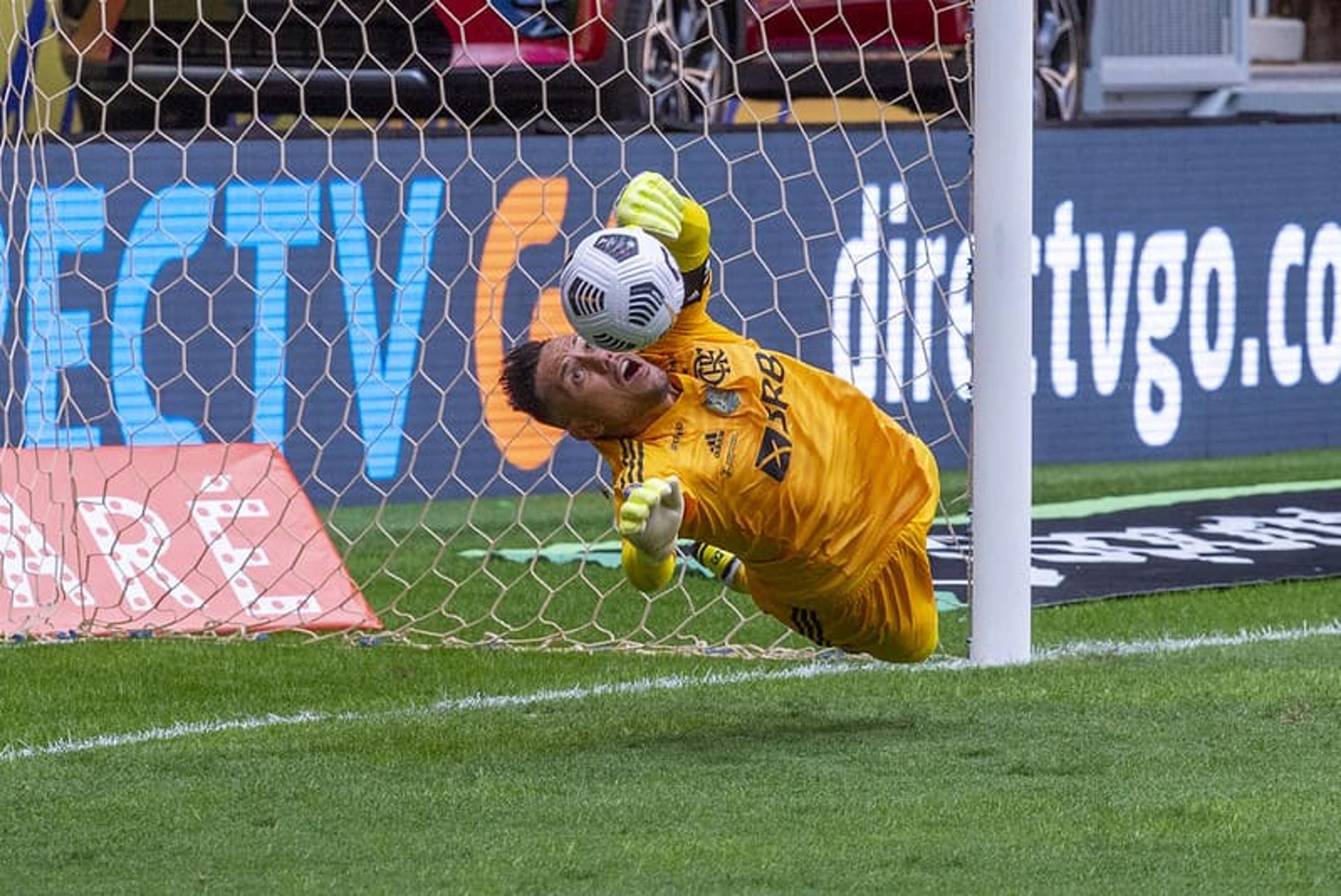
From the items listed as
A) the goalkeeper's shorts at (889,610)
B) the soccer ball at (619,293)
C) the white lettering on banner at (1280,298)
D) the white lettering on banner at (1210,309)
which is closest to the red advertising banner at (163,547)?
the goalkeeper's shorts at (889,610)

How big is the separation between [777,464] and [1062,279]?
6705mm

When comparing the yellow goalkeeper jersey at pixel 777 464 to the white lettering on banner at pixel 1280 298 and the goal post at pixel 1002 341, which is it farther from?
the white lettering on banner at pixel 1280 298

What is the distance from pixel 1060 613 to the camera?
8.63m

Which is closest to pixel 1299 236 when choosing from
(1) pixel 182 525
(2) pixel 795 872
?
(1) pixel 182 525

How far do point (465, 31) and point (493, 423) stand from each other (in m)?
1.68

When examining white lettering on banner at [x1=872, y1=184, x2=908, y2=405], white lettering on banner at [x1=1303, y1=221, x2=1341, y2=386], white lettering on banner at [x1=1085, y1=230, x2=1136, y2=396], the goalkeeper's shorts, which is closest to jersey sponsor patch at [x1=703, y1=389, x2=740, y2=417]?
the goalkeeper's shorts

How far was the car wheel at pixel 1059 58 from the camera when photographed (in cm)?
1443

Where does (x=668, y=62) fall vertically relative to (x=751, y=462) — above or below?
above

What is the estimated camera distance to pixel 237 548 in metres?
8.70

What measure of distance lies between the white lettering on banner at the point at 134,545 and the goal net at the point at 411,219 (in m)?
1.07

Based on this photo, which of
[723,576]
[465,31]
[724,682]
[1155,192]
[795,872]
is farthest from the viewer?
[1155,192]

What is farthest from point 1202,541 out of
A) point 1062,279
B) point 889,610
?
point 889,610

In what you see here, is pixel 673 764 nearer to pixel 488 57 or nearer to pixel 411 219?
pixel 411 219

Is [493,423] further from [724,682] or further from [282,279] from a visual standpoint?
[724,682]
